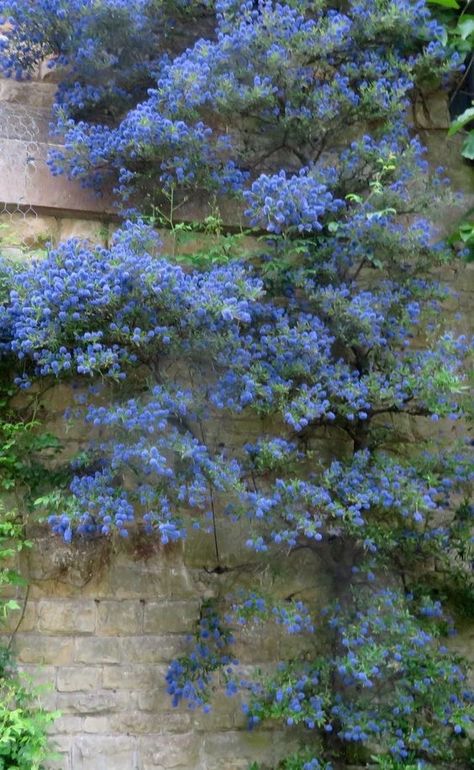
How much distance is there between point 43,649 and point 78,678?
195 millimetres

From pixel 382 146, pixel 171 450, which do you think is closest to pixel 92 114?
pixel 382 146

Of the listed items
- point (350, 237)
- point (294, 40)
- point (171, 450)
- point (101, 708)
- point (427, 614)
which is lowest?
point (101, 708)

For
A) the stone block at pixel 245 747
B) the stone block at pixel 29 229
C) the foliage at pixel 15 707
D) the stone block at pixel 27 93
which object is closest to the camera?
the foliage at pixel 15 707

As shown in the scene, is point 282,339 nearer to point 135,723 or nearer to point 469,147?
point 469,147

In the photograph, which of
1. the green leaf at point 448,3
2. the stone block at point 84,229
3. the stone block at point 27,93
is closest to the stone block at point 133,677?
the stone block at point 84,229

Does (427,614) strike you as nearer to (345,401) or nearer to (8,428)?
(345,401)

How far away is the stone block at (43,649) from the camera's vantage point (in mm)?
3518

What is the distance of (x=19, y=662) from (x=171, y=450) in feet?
3.82

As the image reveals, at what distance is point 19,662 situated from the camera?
11.5 ft

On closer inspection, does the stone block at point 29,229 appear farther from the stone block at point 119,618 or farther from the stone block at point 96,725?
the stone block at point 96,725

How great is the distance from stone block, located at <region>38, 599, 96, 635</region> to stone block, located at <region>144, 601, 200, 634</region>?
9.6 inches

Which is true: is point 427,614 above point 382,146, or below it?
below

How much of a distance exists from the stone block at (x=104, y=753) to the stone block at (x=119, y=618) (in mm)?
430

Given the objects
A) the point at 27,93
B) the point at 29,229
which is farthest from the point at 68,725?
the point at 27,93
